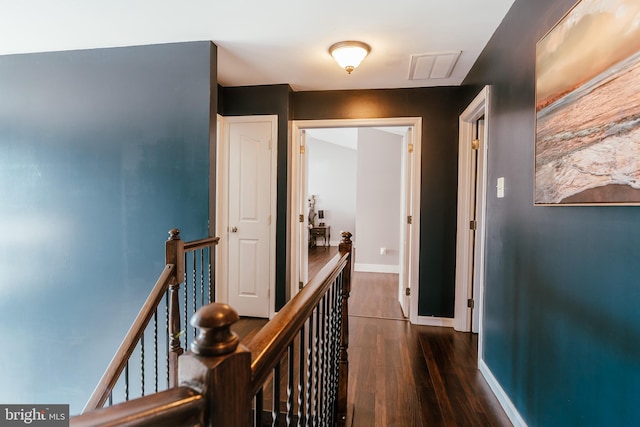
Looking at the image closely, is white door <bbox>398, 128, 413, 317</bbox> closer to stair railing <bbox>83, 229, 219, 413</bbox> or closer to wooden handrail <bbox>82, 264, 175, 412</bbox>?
stair railing <bbox>83, 229, 219, 413</bbox>

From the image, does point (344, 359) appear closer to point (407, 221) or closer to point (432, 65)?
point (407, 221)

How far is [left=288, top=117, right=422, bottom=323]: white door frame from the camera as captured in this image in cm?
309

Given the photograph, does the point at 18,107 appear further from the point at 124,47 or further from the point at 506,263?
the point at 506,263

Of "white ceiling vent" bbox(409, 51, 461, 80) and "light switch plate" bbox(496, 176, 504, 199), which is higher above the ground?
"white ceiling vent" bbox(409, 51, 461, 80)

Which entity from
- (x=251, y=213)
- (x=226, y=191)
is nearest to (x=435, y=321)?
(x=251, y=213)

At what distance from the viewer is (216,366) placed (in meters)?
0.44

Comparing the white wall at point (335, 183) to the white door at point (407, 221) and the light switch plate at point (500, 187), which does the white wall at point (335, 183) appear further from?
the light switch plate at point (500, 187)

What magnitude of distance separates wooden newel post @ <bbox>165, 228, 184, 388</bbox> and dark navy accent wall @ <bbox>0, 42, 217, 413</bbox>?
0.45 meters

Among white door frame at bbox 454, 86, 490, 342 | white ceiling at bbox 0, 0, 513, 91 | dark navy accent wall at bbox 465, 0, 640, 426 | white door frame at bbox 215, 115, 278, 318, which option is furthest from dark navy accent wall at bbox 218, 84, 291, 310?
dark navy accent wall at bbox 465, 0, 640, 426

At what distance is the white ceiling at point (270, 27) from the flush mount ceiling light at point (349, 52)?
0.05 m

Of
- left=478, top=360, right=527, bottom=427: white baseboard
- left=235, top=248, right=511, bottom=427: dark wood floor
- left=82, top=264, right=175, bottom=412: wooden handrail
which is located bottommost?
left=235, top=248, right=511, bottom=427: dark wood floor

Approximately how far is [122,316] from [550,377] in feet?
9.14

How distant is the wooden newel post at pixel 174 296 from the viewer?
184cm

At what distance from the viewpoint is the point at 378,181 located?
543 cm
